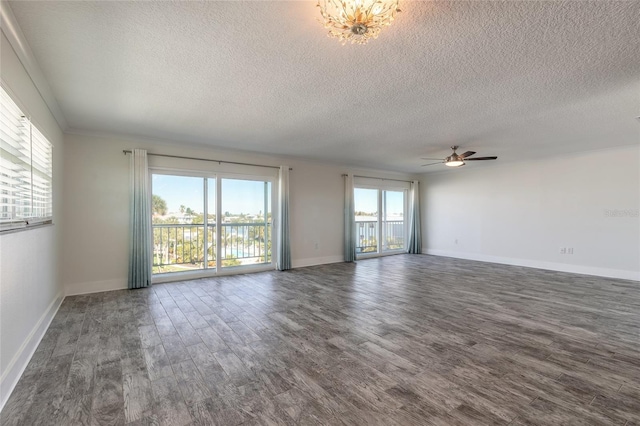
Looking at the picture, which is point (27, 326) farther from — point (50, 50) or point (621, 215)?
point (621, 215)

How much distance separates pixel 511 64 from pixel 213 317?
387cm

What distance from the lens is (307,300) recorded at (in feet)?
13.3

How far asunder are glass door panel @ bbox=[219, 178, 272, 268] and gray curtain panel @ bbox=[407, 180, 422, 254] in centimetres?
458

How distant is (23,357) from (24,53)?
92.0 inches

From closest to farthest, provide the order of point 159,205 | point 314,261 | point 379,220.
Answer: point 159,205, point 314,261, point 379,220

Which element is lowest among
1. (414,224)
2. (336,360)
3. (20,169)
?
(336,360)

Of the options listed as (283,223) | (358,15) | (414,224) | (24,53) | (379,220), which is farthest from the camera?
(414,224)

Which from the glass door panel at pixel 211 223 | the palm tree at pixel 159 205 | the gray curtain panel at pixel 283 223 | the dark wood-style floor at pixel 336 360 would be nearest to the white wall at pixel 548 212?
the dark wood-style floor at pixel 336 360

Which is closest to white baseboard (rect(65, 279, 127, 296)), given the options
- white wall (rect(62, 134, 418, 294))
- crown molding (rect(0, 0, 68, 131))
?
white wall (rect(62, 134, 418, 294))

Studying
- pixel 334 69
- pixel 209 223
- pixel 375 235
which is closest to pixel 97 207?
pixel 209 223

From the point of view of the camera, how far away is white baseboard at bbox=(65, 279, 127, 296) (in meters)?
4.27

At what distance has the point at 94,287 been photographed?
4.45m

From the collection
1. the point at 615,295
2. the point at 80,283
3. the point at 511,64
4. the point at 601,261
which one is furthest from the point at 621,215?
the point at 80,283

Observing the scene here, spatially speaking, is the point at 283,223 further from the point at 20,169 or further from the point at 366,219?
the point at 20,169
